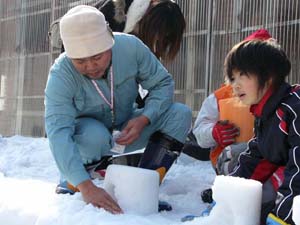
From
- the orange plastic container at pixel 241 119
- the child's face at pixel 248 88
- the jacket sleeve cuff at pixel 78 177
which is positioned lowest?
the jacket sleeve cuff at pixel 78 177

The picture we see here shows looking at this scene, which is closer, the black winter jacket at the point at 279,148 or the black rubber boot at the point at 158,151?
the black winter jacket at the point at 279,148

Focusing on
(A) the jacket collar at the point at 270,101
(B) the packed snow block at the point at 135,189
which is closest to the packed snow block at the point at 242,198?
(A) the jacket collar at the point at 270,101

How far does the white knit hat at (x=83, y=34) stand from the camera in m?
2.01

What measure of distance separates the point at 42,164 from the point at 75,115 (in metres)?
1.63

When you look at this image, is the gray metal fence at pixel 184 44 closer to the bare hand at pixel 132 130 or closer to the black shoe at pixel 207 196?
the black shoe at pixel 207 196

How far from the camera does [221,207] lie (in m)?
1.58

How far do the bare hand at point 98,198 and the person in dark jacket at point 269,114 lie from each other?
41 cm

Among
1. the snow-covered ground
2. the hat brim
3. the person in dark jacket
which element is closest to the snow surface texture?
the snow-covered ground

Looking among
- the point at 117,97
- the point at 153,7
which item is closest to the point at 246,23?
the point at 153,7

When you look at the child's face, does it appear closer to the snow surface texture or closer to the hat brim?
the snow surface texture

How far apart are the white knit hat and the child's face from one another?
529 mm

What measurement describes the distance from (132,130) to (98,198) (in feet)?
1.22

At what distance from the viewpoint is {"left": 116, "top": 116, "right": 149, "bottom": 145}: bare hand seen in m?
2.16

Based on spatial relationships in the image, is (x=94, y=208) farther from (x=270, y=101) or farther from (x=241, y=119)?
(x=241, y=119)
